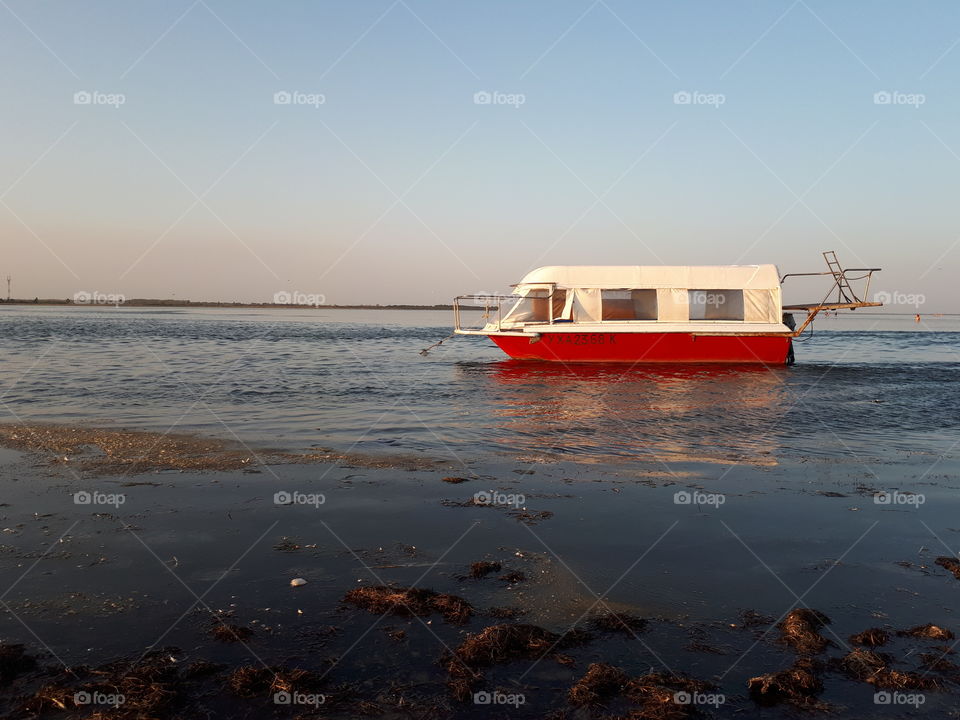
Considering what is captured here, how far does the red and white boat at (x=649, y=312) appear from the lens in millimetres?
26875

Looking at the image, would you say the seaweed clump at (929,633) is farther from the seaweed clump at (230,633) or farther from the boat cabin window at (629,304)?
the boat cabin window at (629,304)

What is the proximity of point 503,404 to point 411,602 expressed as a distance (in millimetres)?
12997

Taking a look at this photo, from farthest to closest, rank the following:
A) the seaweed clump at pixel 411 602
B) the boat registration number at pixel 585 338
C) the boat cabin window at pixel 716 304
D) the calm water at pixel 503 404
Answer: the boat cabin window at pixel 716 304 < the boat registration number at pixel 585 338 < the calm water at pixel 503 404 < the seaweed clump at pixel 411 602

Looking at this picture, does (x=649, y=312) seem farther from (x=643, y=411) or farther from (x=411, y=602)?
(x=411, y=602)

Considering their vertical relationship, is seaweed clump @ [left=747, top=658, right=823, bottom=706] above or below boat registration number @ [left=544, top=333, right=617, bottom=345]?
below

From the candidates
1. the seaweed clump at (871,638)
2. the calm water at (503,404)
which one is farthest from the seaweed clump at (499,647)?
the calm water at (503,404)

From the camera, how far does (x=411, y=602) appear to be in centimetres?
513

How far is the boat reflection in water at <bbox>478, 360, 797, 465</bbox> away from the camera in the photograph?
11.9 metres

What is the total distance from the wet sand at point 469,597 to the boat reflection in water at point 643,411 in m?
2.71

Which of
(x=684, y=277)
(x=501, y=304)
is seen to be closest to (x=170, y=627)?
(x=501, y=304)

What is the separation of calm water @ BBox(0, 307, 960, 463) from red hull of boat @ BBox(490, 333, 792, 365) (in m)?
0.56

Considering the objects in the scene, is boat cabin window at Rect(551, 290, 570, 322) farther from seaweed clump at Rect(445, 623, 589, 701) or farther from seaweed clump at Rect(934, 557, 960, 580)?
seaweed clump at Rect(445, 623, 589, 701)

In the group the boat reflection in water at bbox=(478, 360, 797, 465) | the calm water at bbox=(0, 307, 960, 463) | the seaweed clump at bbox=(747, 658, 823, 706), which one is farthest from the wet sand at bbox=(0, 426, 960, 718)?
the calm water at bbox=(0, 307, 960, 463)

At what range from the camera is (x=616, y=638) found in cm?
466
